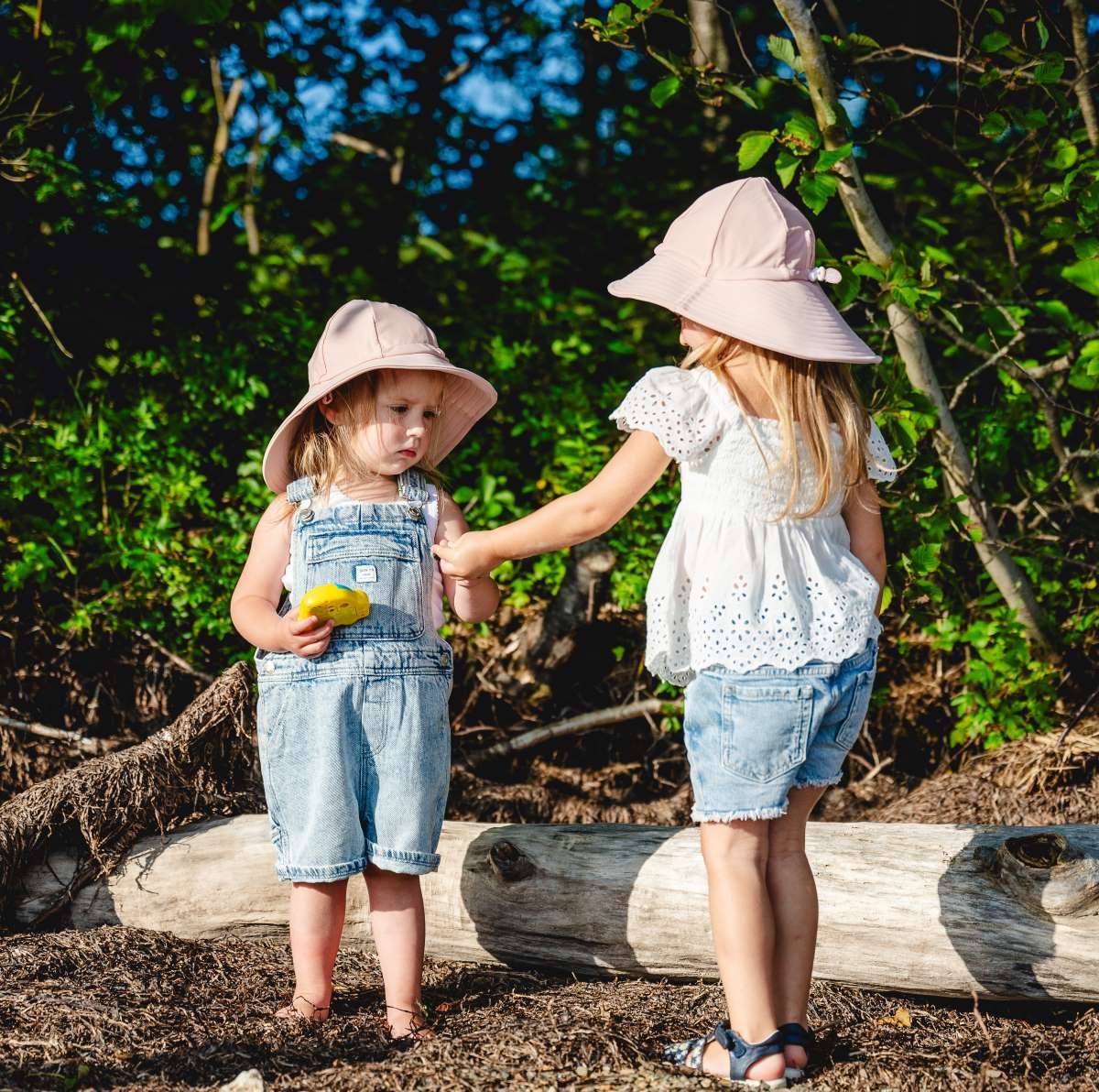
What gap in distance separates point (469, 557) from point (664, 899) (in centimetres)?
111

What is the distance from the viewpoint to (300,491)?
2977 millimetres

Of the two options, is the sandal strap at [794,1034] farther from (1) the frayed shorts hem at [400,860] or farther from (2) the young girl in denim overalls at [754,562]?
(1) the frayed shorts hem at [400,860]

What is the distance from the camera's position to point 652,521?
4605 millimetres

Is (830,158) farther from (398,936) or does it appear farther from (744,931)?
(398,936)

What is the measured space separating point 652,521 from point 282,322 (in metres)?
1.64

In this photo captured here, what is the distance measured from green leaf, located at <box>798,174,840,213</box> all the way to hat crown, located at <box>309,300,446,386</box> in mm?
1054

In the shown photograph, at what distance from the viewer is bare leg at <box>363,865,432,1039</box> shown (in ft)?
9.35

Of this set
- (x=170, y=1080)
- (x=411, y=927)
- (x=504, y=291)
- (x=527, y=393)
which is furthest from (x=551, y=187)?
(x=170, y=1080)

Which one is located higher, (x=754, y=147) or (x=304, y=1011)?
(x=754, y=147)

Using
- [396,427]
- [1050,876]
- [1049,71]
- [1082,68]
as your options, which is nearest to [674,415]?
[396,427]

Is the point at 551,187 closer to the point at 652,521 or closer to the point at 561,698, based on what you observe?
Answer: the point at 652,521

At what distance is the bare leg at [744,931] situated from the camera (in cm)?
250

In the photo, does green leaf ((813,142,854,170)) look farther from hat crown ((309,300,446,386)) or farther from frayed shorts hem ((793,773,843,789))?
frayed shorts hem ((793,773,843,789))

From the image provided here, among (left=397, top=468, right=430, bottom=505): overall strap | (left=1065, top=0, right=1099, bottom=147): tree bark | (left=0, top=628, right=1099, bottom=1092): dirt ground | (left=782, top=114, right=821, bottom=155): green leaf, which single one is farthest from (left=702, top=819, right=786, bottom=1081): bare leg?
(left=1065, top=0, right=1099, bottom=147): tree bark
